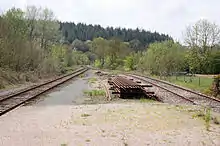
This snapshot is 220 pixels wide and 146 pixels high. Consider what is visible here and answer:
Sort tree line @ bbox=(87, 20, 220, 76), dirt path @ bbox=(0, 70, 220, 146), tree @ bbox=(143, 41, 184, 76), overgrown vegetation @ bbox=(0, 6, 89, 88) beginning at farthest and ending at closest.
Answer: tree @ bbox=(143, 41, 184, 76)
tree line @ bbox=(87, 20, 220, 76)
overgrown vegetation @ bbox=(0, 6, 89, 88)
dirt path @ bbox=(0, 70, 220, 146)

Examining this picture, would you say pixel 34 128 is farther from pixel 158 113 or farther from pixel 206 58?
pixel 206 58

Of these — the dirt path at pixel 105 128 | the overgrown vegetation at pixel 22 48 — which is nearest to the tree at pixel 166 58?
the overgrown vegetation at pixel 22 48

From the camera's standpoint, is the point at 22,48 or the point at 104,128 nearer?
the point at 104,128

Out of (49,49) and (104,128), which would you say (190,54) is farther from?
(49,49)

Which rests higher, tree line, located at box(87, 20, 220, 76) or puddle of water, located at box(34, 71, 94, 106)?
tree line, located at box(87, 20, 220, 76)

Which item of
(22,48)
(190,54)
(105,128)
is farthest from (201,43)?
(105,128)

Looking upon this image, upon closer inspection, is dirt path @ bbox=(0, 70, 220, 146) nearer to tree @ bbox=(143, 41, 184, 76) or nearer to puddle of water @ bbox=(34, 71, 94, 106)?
puddle of water @ bbox=(34, 71, 94, 106)

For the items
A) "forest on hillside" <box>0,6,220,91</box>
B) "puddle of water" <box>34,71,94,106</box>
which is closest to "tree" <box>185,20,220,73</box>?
"forest on hillside" <box>0,6,220,91</box>

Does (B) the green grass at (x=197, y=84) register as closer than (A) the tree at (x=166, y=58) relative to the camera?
Yes

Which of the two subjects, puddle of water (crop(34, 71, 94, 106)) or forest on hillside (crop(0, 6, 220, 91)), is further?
forest on hillside (crop(0, 6, 220, 91))

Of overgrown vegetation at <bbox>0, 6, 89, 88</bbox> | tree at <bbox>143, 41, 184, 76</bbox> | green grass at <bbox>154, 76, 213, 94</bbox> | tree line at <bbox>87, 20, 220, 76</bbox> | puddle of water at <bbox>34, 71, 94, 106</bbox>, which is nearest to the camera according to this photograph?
A: puddle of water at <bbox>34, 71, 94, 106</bbox>

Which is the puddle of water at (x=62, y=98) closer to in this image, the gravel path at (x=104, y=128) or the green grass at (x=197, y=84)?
the gravel path at (x=104, y=128)

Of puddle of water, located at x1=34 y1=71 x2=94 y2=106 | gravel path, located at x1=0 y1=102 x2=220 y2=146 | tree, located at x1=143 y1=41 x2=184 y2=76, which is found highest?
tree, located at x1=143 y1=41 x2=184 y2=76

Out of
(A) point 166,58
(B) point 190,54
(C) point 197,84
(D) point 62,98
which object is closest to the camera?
(D) point 62,98
